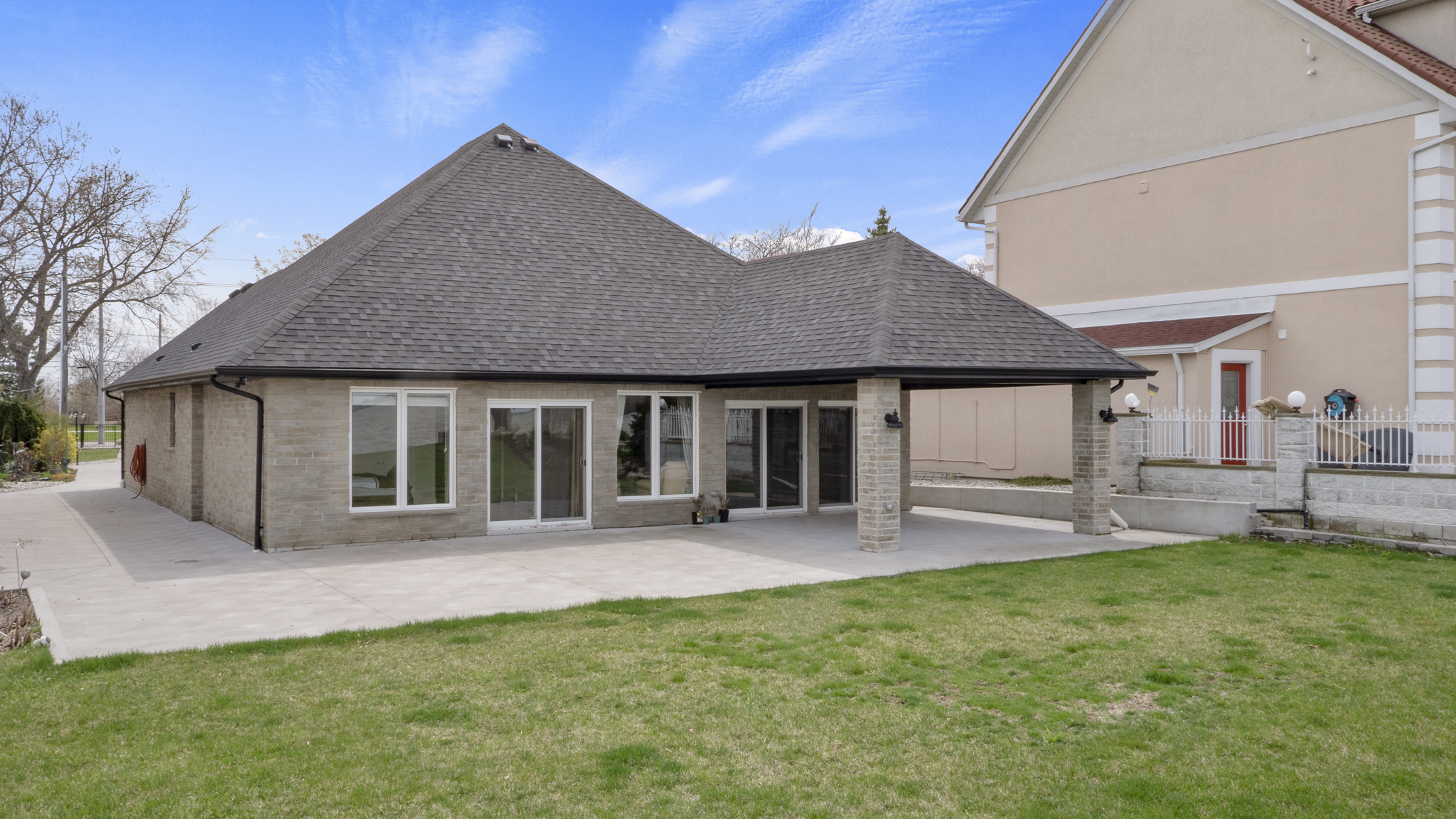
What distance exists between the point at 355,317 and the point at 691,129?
17302mm

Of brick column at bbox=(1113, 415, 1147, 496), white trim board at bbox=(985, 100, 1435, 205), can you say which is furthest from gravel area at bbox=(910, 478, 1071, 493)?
white trim board at bbox=(985, 100, 1435, 205)

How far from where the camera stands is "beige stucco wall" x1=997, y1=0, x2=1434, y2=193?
16.5 metres

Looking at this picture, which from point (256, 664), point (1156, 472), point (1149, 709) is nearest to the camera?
point (1149, 709)

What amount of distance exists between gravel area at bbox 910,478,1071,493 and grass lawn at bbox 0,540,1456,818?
8.59 metres

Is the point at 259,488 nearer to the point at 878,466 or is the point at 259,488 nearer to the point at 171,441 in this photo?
the point at 171,441

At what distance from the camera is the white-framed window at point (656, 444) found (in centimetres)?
1556

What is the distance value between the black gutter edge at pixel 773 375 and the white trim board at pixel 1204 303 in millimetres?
4669

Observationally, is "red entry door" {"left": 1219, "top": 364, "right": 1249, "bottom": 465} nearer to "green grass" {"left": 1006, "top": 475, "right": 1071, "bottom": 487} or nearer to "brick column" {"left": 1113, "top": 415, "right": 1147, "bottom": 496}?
"brick column" {"left": 1113, "top": 415, "right": 1147, "bottom": 496}

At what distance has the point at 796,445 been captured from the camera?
1741cm

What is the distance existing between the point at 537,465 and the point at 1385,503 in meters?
12.5

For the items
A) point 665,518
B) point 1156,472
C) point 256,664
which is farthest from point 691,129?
point 256,664

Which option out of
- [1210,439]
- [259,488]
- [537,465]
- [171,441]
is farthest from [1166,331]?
[171,441]

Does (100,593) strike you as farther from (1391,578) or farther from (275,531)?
(1391,578)

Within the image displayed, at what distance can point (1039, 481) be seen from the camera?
1933 cm
